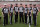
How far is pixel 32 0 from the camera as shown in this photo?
3598mm

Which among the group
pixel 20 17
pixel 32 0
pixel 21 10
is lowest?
pixel 20 17

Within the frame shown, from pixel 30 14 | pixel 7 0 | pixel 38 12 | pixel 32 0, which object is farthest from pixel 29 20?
pixel 7 0

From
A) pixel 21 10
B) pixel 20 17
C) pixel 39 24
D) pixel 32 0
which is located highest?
pixel 32 0

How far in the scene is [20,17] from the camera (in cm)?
352

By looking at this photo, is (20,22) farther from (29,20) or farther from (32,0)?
(32,0)

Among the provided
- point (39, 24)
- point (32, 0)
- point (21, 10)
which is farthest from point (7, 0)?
point (39, 24)

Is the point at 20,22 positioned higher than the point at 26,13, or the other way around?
the point at 26,13

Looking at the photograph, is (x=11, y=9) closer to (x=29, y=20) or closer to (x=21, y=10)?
(x=21, y=10)

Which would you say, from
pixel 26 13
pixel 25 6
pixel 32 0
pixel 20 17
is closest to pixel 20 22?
pixel 20 17

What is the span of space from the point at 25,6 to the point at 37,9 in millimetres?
482

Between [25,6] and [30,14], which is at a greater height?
[25,6]

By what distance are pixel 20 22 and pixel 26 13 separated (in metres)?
0.43

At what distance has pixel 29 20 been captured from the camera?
350 cm

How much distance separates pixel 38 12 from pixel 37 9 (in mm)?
138
